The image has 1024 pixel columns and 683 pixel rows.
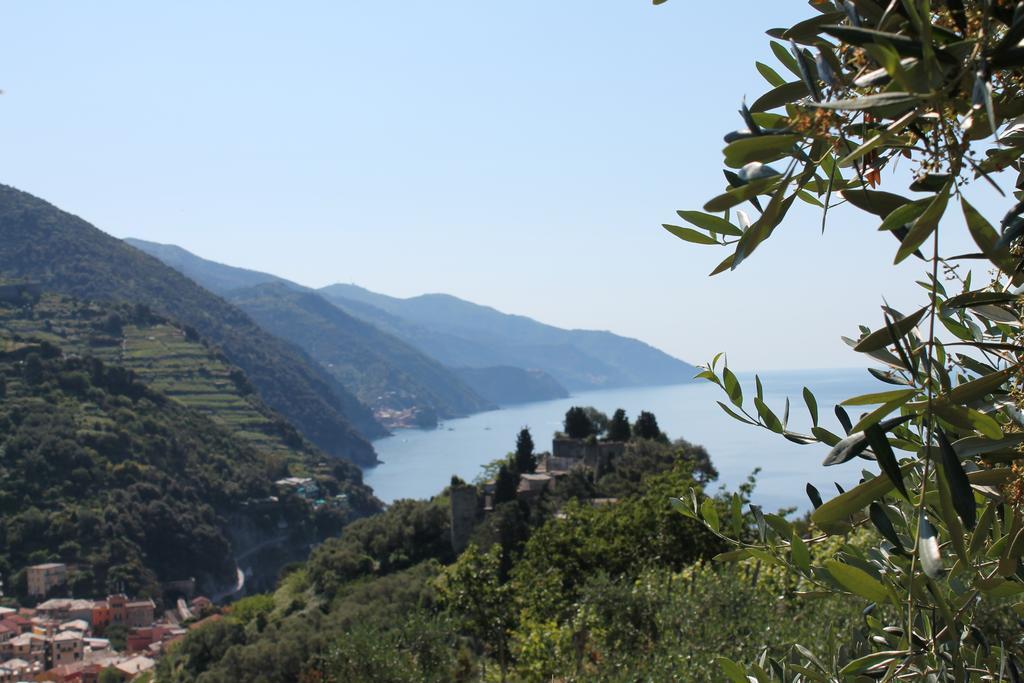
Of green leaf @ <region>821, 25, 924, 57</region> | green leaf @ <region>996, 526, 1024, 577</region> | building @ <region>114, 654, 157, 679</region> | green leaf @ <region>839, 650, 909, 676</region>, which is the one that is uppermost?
green leaf @ <region>821, 25, 924, 57</region>

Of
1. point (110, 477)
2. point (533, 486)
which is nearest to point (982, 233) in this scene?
point (533, 486)

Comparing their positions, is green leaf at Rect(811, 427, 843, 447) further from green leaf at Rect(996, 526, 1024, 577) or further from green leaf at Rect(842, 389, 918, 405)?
green leaf at Rect(842, 389, 918, 405)

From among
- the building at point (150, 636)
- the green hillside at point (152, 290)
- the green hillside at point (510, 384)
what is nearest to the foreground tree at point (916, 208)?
the building at point (150, 636)

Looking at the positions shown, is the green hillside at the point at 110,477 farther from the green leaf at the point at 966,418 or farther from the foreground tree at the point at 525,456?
the green leaf at the point at 966,418

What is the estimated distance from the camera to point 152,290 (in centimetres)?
8681

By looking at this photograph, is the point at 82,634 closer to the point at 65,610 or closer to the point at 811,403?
the point at 65,610

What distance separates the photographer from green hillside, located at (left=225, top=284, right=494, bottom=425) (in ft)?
402

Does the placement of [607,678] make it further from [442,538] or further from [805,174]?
[442,538]

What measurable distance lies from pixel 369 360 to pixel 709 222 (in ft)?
439

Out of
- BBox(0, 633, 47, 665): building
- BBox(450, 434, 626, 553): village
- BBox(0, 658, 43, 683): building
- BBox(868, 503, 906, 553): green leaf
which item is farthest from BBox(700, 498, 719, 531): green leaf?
BBox(0, 633, 47, 665): building

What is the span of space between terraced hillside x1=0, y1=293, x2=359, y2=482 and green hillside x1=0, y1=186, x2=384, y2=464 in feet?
35.7

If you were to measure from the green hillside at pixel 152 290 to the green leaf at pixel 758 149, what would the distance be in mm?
80624

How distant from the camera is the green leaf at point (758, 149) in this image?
26.0 inches

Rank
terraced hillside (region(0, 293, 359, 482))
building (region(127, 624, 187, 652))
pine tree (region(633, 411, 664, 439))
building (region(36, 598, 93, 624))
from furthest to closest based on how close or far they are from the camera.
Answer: terraced hillside (region(0, 293, 359, 482)), building (region(36, 598, 93, 624)), building (region(127, 624, 187, 652)), pine tree (region(633, 411, 664, 439))
